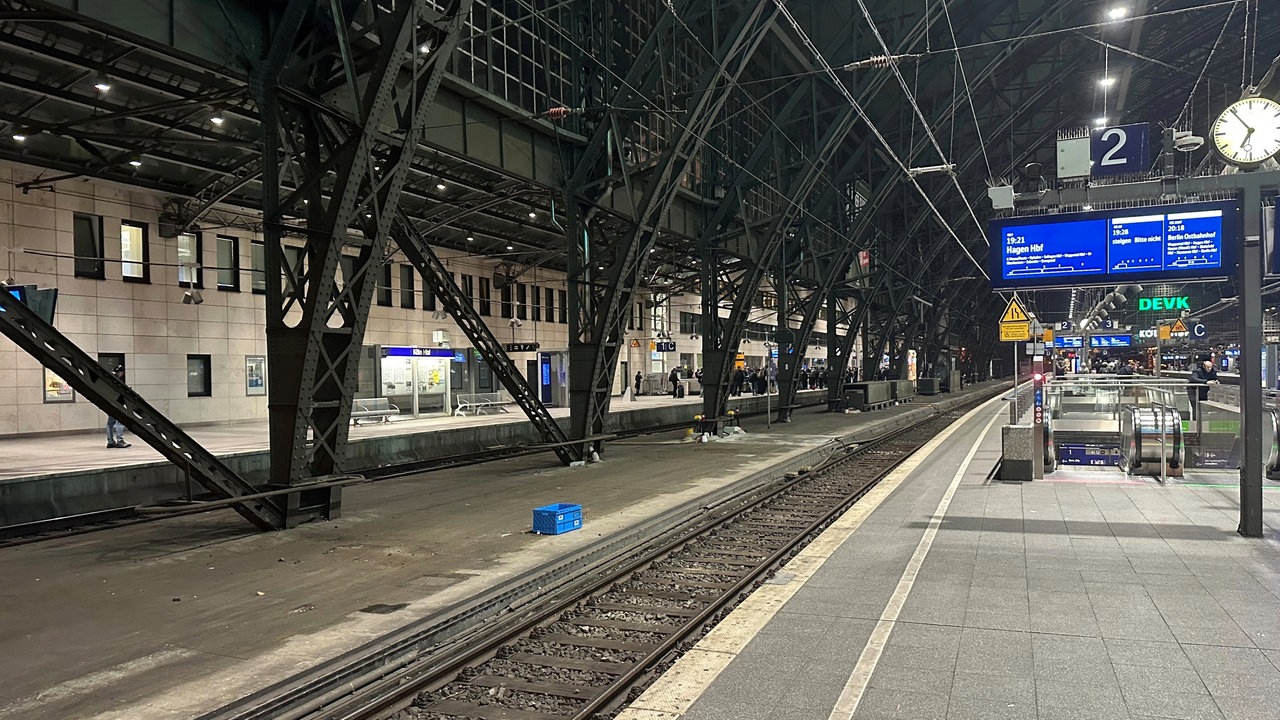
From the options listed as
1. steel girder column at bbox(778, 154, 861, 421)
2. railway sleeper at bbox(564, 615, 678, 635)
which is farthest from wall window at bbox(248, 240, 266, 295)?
railway sleeper at bbox(564, 615, 678, 635)

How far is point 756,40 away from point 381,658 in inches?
708

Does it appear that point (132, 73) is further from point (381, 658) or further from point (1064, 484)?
point (1064, 484)

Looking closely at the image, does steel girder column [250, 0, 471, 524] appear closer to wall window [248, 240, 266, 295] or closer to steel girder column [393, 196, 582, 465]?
steel girder column [393, 196, 582, 465]

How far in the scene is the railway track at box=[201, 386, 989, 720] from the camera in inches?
197

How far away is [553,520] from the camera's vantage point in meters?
9.60

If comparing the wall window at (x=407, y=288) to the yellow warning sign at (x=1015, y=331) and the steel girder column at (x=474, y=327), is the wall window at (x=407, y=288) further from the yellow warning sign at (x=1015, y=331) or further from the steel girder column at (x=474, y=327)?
the yellow warning sign at (x=1015, y=331)

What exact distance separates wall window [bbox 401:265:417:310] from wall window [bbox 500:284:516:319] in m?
5.64

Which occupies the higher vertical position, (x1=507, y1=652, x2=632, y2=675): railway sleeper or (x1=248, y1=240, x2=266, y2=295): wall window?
(x1=248, y1=240, x2=266, y2=295): wall window

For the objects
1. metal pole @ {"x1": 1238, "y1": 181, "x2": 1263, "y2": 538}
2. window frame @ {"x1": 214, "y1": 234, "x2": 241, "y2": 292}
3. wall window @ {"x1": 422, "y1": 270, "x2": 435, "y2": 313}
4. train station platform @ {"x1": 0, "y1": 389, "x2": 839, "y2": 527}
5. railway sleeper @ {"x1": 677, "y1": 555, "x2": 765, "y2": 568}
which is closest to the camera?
metal pole @ {"x1": 1238, "y1": 181, "x2": 1263, "y2": 538}

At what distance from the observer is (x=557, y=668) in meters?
5.73

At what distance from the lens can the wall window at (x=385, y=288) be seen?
3108 centimetres

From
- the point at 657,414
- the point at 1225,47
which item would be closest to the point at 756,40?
the point at 657,414

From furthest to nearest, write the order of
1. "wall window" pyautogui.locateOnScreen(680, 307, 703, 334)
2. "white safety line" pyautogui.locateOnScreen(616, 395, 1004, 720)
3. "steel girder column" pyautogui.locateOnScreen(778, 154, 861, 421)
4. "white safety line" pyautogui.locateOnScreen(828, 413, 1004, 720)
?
"wall window" pyautogui.locateOnScreen(680, 307, 703, 334), "steel girder column" pyautogui.locateOnScreen(778, 154, 861, 421), "white safety line" pyautogui.locateOnScreen(616, 395, 1004, 720), "white safety line" pyautogui.locateOnScreen(828, 413, 1004, 720)

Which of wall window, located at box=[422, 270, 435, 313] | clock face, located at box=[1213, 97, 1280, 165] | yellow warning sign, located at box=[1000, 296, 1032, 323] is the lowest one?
yellow warning sign, located at box=[1000, 296, 1032, 323]
